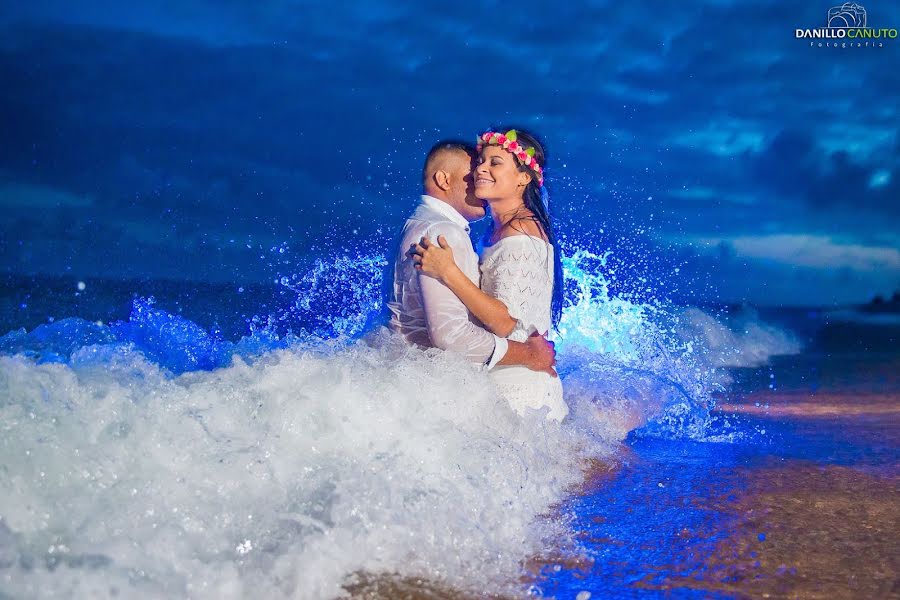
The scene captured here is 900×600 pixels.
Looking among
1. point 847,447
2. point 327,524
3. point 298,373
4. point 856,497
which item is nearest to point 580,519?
point 327,524

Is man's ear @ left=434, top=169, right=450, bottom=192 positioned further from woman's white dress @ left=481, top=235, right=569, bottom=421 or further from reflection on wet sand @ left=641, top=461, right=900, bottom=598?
reflection on wet sand @ left=641, top=461, right=900, bottom=598

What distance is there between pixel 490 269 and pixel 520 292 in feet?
0.82

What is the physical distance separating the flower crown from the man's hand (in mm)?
1167

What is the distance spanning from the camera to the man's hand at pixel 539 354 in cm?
477

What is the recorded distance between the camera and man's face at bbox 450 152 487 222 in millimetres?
4855

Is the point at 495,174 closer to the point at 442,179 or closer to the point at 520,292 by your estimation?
the point at 442,179

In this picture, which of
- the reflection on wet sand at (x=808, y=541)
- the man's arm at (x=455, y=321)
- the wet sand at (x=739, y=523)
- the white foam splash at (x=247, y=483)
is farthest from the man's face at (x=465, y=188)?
the reflection on wet sand at (x=808, y=541)

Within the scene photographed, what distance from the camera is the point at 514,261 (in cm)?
461

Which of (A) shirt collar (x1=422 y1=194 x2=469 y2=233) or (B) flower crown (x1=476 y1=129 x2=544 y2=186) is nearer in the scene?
(A) shirt collar (x1=422 y1=194 x2=469 y2=233)

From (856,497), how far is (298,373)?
331 centimetres

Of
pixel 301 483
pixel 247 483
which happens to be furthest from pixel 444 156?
pixel 247 483

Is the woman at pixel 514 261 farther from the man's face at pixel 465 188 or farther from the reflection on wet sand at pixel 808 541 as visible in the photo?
the reflection on wet sand at pixel 808 541

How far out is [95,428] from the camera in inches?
115

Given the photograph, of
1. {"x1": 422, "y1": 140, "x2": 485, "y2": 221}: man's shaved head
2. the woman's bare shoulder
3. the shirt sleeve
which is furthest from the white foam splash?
{"x1": 422, "y1": 140, "x2": 485, "y2": 221}: man's shaved head
